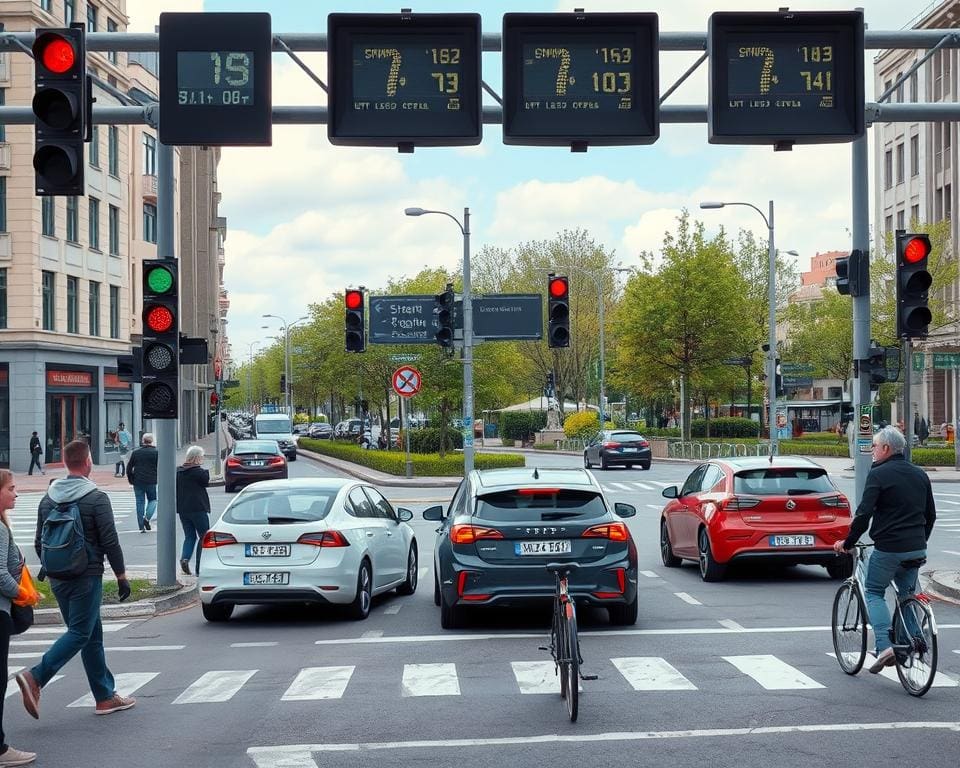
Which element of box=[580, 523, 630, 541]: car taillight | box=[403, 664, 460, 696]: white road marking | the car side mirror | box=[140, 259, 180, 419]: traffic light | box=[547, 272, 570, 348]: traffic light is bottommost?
box=[403, 664, 460, 696]: white road marking

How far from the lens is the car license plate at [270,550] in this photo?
40.9 ft

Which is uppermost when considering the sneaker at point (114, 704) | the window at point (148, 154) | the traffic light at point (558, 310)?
the window at point (148, 154)

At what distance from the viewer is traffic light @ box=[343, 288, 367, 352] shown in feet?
84.8

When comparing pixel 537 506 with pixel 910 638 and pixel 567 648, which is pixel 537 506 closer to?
pixel 567 648

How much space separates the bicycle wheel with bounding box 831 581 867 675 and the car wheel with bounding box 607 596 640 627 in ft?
8.52

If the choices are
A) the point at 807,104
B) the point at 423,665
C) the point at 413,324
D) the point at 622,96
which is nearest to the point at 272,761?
the point at 423,665

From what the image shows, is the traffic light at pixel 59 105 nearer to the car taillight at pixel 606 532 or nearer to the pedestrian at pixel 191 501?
the car taillight at pixel 606 532

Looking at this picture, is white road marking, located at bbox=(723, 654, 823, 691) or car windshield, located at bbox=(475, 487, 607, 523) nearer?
white road marking, located at bbox=(723, 654, 823, 691)

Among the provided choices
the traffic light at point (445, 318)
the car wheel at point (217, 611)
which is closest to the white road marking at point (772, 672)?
the car wheel at point (217, 611)

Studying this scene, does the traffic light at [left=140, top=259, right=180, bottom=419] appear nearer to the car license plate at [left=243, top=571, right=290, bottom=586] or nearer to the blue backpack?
the car license plate at [left=243, top=571, right=290, bottom=586]

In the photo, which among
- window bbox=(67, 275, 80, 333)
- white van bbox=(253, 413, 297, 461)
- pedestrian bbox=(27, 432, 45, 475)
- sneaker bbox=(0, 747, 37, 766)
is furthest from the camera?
white van bbox=(253, 413, 297, 461)

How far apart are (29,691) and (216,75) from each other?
6378mm

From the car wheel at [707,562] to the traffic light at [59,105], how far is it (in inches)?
353

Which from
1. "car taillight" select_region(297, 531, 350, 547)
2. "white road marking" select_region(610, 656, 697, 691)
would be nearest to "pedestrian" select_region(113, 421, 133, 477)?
"car taillight" select_region(297, 531, 350, 547)
